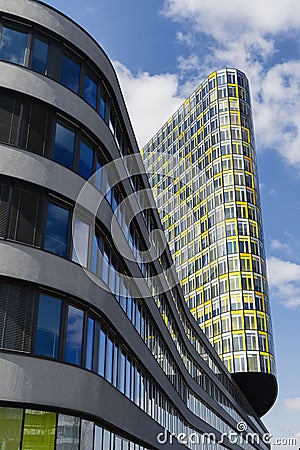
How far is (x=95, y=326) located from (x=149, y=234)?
15131mm

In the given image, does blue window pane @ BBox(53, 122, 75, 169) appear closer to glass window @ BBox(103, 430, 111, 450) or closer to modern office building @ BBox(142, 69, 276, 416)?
A: glass window @ BBox(103, 430, 111, 450)

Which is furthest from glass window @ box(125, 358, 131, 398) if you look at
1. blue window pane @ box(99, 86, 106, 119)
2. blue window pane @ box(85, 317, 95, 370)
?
blue window pane @ box(99, 86, 106, 119)

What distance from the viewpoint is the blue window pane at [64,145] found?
70.6ft

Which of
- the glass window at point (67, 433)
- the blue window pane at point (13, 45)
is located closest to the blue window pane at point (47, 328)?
the glass window at point (67, 433)

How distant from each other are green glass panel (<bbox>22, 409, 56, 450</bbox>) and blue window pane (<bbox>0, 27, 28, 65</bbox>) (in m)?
12.9

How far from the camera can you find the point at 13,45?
2181 centimetres

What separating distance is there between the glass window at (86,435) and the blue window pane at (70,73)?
13020 millimetres

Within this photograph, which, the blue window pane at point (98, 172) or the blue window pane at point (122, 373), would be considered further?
the blue window pane at point (122, 373)

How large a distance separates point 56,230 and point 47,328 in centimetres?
361

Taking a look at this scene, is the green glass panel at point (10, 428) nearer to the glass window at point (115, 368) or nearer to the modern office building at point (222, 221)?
the glass window at point (115, 368)

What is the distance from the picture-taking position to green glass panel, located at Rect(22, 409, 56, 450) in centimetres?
1698

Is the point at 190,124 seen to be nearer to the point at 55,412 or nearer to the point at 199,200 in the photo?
the point at 199,200

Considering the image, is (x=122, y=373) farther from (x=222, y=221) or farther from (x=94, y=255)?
(x=222, y=221)

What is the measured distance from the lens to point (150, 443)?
31.2 meters
